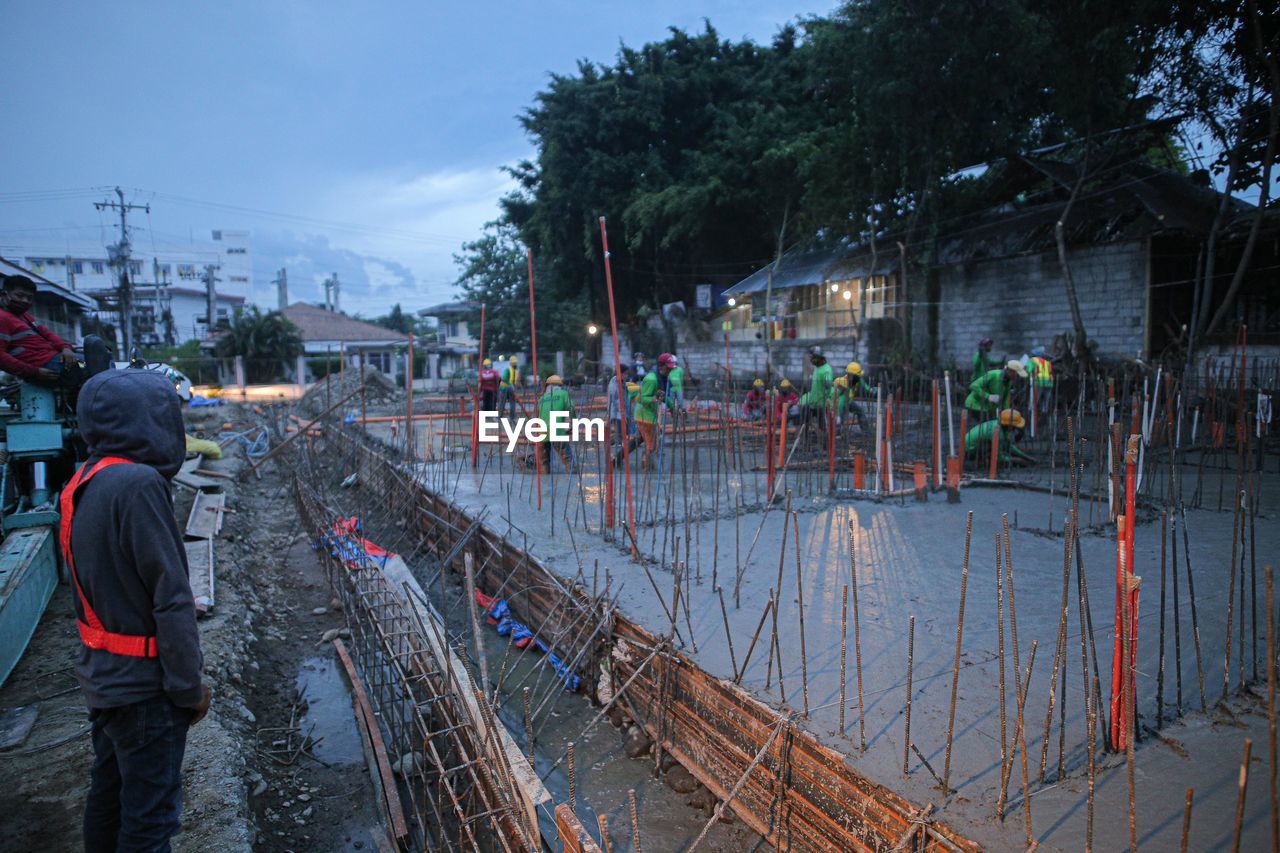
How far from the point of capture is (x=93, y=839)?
2043 mm

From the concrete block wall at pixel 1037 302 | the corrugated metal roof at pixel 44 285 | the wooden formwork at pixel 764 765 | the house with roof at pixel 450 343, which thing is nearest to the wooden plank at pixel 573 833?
the wooden formwork at pixel 764 765

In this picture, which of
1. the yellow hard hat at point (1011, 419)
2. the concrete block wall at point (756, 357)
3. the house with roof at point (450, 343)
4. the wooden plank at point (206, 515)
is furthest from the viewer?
the house with roof at point (450, 343)

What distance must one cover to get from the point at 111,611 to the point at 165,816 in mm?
619

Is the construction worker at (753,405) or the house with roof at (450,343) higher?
the house with roof at (450,343)

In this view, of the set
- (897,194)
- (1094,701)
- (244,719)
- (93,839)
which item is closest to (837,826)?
(1094,701)

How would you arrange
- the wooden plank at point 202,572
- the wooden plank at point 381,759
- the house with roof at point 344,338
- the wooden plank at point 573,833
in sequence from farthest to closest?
1. the house with roof at point 344,338
2. the wooden plank at point 202,572
3. the wooden plank at point 381,759
4. the wooden plank at point 573,833

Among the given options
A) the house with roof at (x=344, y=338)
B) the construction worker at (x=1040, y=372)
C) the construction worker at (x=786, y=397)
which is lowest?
the construction worker at (x=786, y=397)

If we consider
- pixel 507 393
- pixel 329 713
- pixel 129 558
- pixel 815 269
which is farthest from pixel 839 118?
pixel 129 558

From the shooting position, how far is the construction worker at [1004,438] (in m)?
7.60

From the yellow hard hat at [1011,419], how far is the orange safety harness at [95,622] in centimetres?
780

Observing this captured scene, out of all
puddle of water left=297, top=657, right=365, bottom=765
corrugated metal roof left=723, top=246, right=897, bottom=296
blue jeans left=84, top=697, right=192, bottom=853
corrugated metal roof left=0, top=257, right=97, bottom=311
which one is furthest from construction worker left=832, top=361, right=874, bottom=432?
corrugated metal roof left=0, top=257, right=97, bottom=311

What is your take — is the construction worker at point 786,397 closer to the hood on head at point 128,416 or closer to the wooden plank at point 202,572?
the wooden plank at point 202,572

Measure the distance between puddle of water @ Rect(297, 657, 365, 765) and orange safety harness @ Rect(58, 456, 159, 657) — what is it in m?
2.25

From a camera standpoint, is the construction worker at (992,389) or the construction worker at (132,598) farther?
the construction worker at (992,389)
